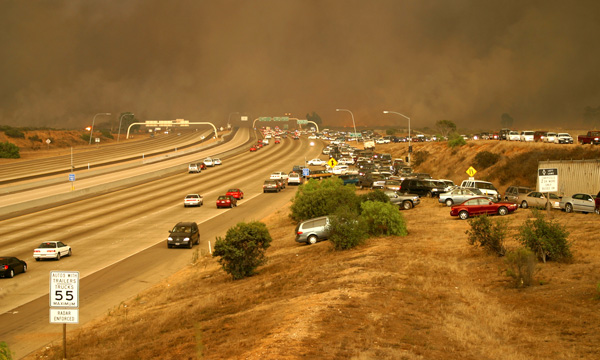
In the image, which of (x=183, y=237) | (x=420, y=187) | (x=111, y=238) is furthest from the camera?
(x=420, y=187)

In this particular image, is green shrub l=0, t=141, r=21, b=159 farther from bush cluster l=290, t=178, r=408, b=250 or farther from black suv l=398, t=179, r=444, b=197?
bush cluster l=290, t=178, r=408, b=250

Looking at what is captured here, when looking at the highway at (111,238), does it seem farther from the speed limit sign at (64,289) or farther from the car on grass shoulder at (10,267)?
the speed limit sign at (64,289)

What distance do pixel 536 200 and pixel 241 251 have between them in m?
→ 22.5

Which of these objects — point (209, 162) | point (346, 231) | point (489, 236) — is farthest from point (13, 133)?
point (489, 236)

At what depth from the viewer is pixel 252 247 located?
81.4ft

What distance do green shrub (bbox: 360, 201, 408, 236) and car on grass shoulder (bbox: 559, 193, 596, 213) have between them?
39.5ft

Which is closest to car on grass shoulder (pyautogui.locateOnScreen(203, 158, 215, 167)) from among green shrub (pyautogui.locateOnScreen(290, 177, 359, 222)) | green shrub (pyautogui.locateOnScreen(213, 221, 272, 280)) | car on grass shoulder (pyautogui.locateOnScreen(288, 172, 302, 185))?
car on grass shoulder (pyautogui.locateOnScreen(288, 172, 302, 185))

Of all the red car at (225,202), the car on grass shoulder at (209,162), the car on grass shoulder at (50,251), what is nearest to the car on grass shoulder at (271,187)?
the red car at (225,202)

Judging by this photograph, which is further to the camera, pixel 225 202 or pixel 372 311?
pixel 225 202

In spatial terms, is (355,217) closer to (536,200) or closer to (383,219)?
(383,219)

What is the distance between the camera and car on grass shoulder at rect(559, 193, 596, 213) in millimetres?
32903

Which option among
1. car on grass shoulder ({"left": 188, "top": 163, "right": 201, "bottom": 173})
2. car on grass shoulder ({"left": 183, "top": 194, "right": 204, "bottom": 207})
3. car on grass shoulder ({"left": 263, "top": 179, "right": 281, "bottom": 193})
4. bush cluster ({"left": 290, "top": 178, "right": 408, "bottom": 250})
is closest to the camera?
bush cluster ({"left": 290, "top": 178, "right": 408, "bottom": 250})

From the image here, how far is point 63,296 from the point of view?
13.5 meters

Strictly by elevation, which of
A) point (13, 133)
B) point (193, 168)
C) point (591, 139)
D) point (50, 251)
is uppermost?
point (13, 133)
